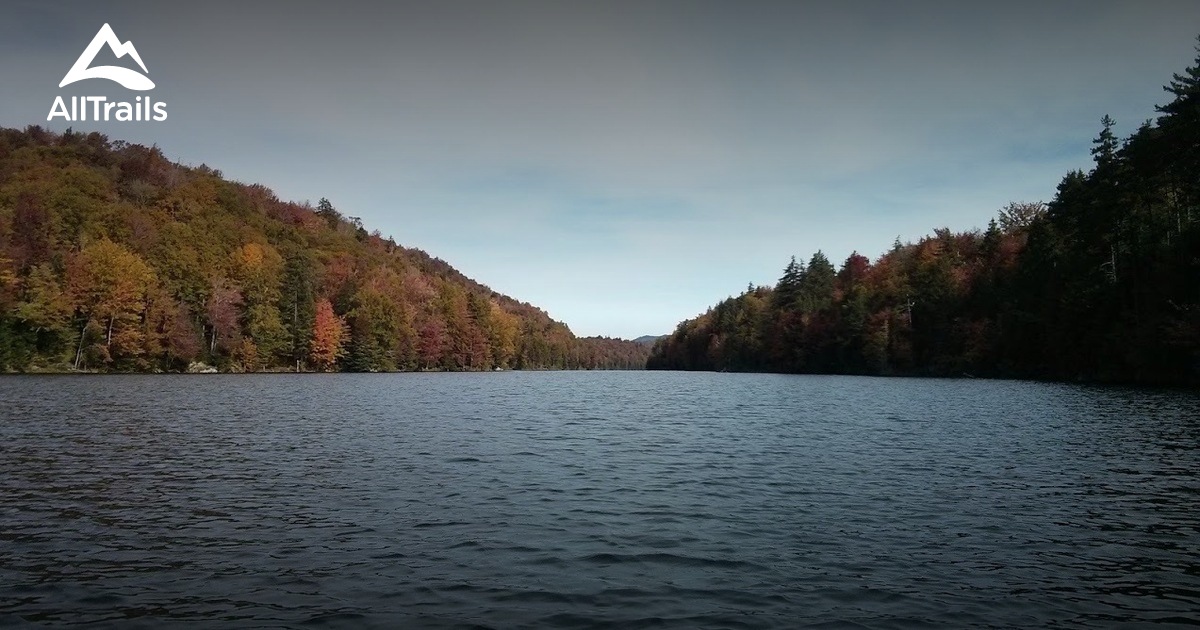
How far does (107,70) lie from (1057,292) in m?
94.4

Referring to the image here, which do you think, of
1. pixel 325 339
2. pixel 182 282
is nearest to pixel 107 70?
pixel 182 282

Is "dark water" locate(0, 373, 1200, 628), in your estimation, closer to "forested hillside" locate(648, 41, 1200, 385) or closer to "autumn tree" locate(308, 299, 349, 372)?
"forested hillside" locate(648, 41, 1200, 385)

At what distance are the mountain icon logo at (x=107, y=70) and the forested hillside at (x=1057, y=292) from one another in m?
80.1

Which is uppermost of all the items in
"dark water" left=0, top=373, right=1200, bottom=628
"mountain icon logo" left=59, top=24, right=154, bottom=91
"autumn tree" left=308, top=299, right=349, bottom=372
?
"mountain icon logo" left=59, top=24, right=154, bottom=91

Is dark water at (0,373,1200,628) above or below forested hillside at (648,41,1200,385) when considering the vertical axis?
below

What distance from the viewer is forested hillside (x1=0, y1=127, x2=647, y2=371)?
8350 centimetres

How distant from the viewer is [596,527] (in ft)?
48.2

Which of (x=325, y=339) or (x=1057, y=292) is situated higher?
(x=1057, y=292)

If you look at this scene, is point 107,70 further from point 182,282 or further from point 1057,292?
point 1057,292

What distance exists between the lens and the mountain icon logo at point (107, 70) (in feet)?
181

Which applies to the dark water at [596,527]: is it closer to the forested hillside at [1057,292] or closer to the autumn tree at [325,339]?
the forested hillside at [1057,292]

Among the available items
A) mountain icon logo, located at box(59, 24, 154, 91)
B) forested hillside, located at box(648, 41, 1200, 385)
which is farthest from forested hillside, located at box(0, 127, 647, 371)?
forested hillside, located at box(648, 41, 1200, 385)

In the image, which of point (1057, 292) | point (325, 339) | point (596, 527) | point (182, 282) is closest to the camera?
point (596, 527)

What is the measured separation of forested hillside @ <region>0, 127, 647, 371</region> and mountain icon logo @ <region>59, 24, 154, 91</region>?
119ft
